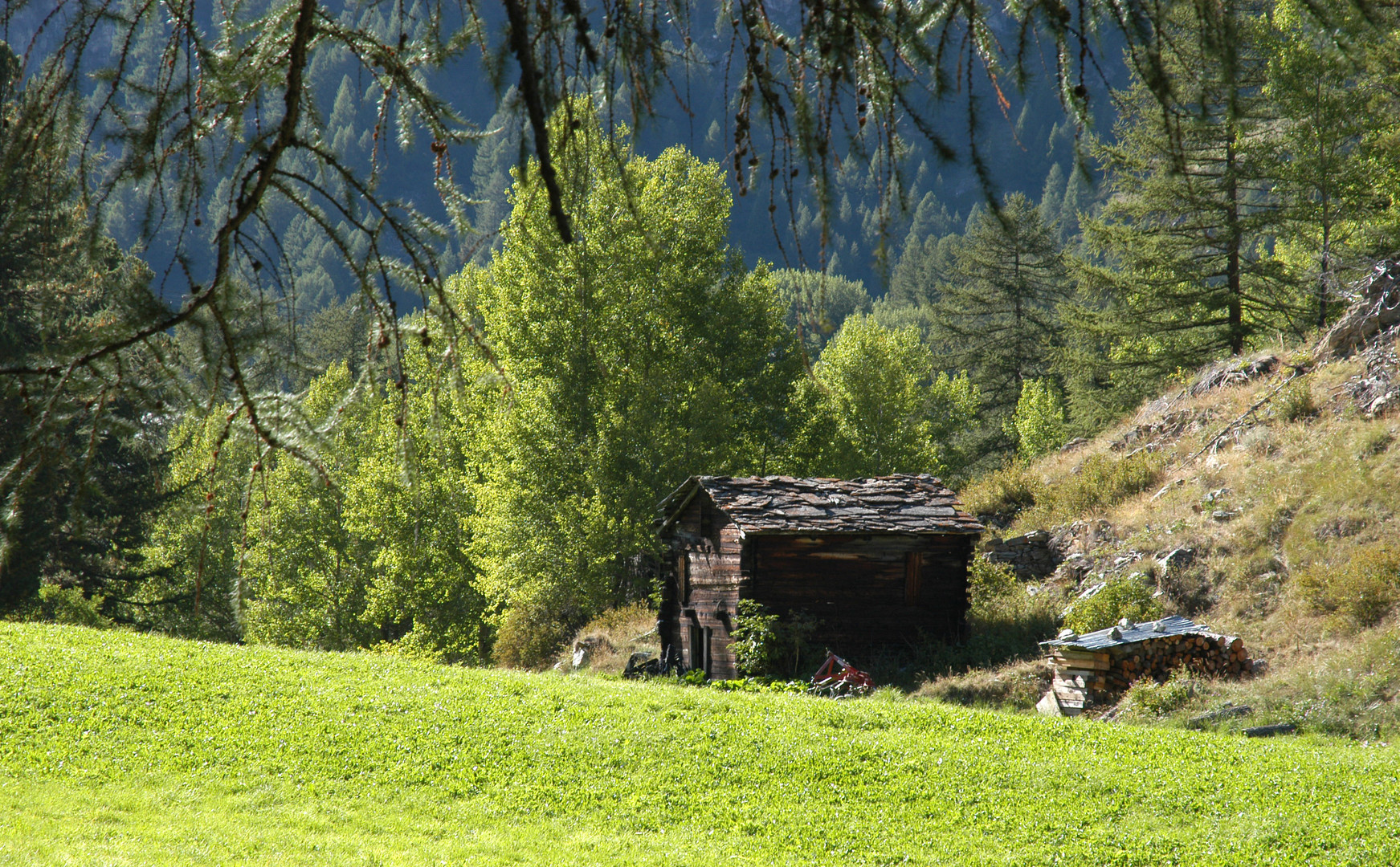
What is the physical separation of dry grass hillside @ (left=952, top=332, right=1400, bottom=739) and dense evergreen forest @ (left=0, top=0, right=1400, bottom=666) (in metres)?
4.34

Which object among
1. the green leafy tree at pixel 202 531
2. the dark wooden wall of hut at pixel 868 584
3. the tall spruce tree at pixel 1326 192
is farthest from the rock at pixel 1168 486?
the green leafy tree at pixel 202 531

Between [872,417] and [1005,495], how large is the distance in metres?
6.25

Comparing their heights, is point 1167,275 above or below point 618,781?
above

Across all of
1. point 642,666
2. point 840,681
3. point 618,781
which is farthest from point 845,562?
point 618,781

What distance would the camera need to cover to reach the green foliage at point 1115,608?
13.7m

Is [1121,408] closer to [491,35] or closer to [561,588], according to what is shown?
[561,588]

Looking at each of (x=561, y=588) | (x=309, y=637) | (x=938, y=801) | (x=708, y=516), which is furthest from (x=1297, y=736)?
(x=309, y=637)

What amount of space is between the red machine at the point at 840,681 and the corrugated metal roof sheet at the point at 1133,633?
2.77 metres

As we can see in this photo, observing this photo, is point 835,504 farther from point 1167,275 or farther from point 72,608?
point 72,608

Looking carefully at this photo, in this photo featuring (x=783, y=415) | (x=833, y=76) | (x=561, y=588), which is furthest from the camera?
(x=783, y=415)

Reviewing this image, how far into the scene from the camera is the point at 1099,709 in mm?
11664

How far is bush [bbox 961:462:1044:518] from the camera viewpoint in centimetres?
2078

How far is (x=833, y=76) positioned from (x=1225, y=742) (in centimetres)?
949

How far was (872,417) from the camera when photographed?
87.8 ft
